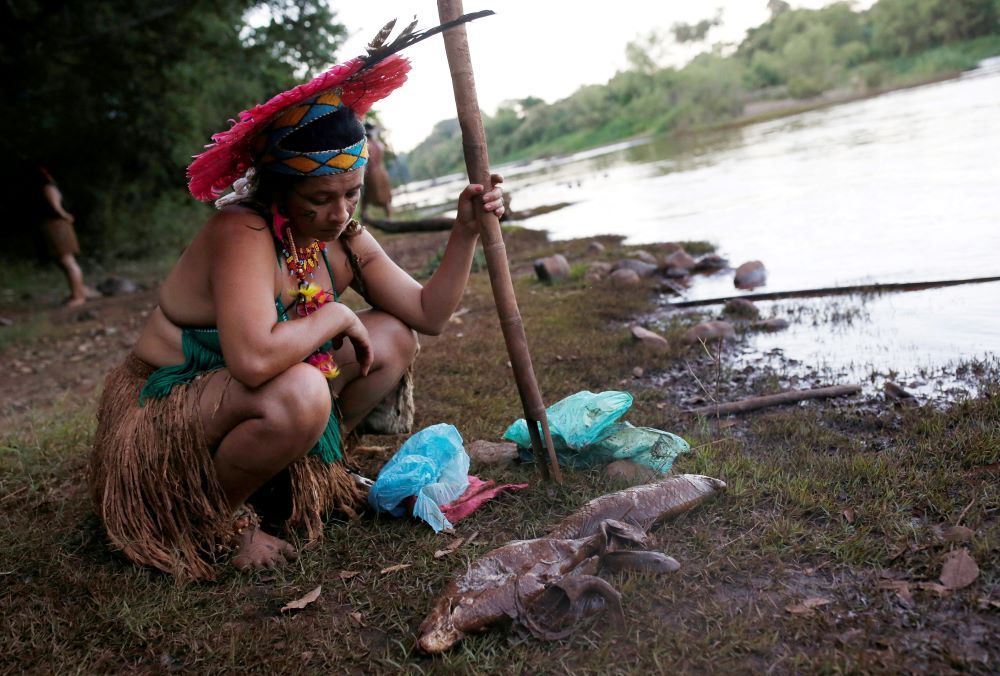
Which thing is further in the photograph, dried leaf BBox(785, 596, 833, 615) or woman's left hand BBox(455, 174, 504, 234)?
woman's left hand BBox(455, 174, 504, 234)

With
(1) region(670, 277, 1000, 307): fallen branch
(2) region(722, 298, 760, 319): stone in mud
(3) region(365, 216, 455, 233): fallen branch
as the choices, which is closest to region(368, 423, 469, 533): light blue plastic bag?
(2) region(722, 298, 760, 319): stone in mud

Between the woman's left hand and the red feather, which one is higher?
the red feather

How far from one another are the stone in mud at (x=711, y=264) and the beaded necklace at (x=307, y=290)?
165 inches

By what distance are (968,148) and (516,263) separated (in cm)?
551

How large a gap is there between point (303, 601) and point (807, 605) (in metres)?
1.36

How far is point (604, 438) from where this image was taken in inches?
108

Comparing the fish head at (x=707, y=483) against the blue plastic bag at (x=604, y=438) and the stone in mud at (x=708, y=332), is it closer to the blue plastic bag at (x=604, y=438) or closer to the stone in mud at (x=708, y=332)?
the blue plastic bag at (x=604, y=438)

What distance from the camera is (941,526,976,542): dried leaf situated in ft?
6.51

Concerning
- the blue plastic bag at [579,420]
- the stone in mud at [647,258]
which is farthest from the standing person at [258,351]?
the stone in mud at [647,258]

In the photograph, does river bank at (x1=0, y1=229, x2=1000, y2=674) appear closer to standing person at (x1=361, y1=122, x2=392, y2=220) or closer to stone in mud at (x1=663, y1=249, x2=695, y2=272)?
stone in mud at (x1=663, y1=249, x2=695, y2=272)

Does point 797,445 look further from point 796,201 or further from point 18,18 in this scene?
point 18,18

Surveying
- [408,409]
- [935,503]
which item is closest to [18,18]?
[408,409]

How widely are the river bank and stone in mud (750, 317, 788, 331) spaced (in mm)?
844

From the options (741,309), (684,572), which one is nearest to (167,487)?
(684,572)
